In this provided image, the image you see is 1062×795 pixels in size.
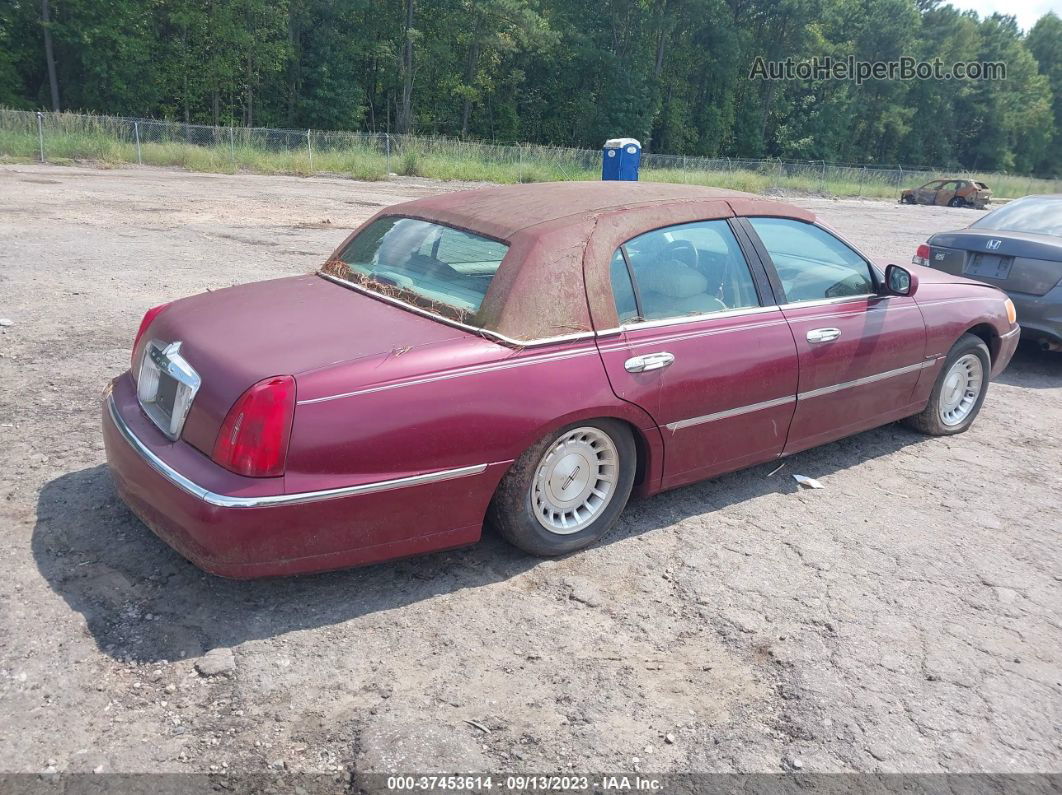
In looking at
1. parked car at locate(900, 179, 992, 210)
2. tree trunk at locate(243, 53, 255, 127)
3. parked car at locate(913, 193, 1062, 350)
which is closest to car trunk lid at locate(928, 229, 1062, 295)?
parked car at locate(913, 193, 1062, 350)

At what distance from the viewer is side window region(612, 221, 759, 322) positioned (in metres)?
4.12

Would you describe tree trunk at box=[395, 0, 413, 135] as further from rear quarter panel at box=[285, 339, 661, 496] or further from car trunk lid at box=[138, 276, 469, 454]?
rear quarter panel at box=[285, 339, 661, 496]

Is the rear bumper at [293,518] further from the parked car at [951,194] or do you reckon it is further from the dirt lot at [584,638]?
the parked car at [951,194]

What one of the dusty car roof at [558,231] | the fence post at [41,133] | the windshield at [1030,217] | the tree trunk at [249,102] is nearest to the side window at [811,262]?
the dusty car roof at [558,231]

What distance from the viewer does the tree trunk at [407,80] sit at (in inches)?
1977

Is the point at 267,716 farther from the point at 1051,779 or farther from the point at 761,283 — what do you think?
the point at 761,283

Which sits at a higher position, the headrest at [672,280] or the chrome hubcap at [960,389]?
the headrest at [672,280]

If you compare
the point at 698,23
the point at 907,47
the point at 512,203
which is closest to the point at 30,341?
the point at 512,203

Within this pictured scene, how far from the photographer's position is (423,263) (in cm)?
423

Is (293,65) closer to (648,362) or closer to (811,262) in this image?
(811,262)

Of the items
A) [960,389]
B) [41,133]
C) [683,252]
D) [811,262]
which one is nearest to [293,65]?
[41,133]

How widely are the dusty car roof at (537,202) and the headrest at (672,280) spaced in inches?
13.2

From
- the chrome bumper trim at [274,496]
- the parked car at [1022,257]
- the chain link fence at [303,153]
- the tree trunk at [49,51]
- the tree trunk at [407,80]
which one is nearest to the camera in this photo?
the chrome bumper trim at [274,496]

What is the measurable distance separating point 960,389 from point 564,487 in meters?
3.51
